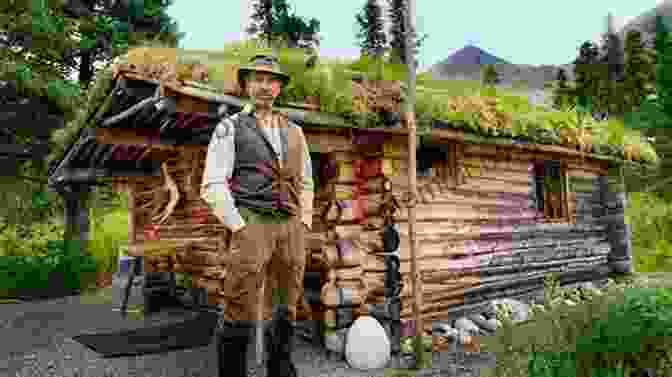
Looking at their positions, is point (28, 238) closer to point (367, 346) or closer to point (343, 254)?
point (343, 254)

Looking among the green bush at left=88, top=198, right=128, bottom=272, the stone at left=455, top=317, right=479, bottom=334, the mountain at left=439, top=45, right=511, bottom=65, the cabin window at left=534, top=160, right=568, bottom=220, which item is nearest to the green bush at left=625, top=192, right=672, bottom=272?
the cabin window at left=534, top=160, right=568, bottom=220

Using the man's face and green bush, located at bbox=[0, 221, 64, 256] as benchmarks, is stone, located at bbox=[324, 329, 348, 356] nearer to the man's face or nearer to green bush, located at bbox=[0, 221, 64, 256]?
the man's face

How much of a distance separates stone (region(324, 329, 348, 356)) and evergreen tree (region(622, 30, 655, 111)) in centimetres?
2908

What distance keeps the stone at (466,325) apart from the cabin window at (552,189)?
311 cm

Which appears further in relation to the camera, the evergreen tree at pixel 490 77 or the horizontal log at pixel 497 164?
the evergreen tree at pixel 490 77

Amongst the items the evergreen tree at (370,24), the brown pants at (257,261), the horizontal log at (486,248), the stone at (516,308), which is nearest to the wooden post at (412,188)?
the horizontal log at (486,248)

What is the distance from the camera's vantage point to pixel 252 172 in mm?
3230

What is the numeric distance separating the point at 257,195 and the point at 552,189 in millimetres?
6844

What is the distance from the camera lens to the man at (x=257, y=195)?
3143 millimetres

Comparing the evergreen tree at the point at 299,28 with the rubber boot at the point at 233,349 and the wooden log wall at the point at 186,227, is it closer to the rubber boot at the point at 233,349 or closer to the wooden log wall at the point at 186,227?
the wooden log wall at the point at 186,227

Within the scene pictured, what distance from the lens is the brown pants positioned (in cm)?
314

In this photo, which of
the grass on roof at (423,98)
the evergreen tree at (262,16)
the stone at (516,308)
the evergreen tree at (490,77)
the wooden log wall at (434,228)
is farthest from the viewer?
the evergreen tree at (262,16)

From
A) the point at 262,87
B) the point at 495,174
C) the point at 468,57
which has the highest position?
the point at 468,57

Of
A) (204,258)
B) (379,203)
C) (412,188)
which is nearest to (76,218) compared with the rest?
(204,258)
